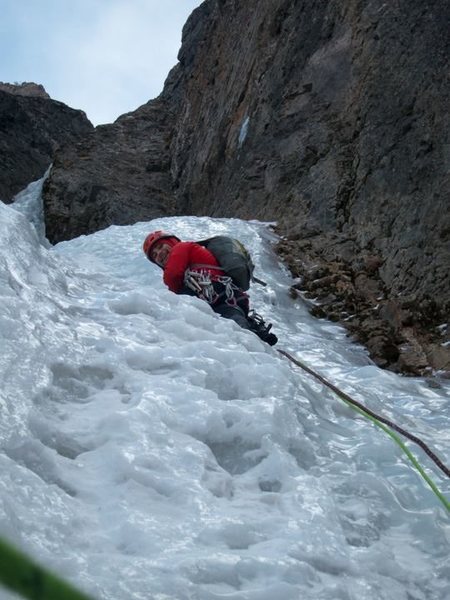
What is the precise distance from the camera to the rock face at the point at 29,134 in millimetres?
20319

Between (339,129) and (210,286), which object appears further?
(339,129)

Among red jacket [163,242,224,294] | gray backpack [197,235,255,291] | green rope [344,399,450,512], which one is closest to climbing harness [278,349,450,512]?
green rope [344,399,450,512]

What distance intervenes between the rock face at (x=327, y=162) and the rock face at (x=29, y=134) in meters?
2.34

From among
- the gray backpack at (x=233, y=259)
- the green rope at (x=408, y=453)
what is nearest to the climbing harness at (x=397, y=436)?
the green rope at (x=408, y=453)

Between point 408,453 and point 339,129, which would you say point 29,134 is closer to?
point 339,129

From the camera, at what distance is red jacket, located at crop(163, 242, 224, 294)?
224 inches

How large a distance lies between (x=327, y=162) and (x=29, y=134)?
13.8 meters

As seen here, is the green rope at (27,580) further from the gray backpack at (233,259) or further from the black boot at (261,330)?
the gray backpack at (233,259)

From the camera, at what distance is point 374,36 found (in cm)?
1025

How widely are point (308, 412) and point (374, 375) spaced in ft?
5.77

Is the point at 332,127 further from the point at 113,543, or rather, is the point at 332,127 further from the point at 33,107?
the point at 33,107

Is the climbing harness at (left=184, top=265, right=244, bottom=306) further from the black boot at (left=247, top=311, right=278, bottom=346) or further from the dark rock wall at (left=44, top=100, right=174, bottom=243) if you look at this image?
the dark rock wall at (left=44, top=100, right=174, bottom=243)

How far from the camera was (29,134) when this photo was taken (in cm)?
2212

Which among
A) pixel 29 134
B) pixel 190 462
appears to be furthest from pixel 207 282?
pixel 29 134
